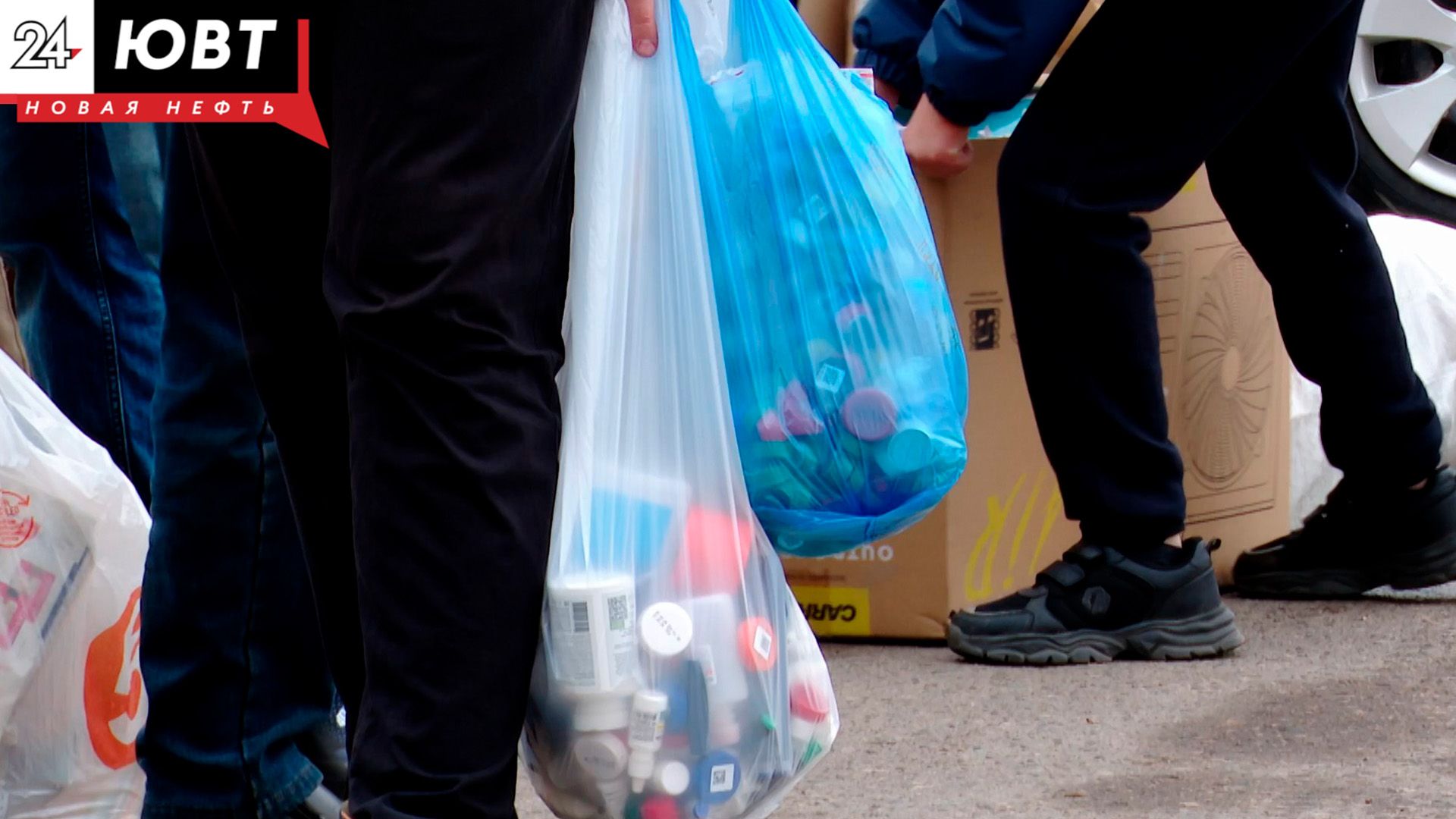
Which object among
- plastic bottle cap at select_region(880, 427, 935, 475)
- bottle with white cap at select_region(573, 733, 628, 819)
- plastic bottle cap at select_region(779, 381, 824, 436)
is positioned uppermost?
plastic bottle cap at select_region(779, 381, 824, 436)

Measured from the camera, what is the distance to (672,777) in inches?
54.5

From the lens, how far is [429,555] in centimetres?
133

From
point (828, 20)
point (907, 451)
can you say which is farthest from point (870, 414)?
point (828, 20)

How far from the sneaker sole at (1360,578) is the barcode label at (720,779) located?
67.3 inches

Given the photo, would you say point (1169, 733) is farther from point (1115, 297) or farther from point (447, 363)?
point (447, 363)

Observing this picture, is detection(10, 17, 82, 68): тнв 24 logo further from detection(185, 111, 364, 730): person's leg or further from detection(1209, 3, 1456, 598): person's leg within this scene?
detection(1209, 3, 1456, 598): person's leg

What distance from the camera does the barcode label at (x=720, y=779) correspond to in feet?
4.59

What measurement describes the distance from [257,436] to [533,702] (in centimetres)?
56

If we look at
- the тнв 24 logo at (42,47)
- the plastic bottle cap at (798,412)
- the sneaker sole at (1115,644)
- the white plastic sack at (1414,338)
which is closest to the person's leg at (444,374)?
the plastic bottle cap at (798,412)

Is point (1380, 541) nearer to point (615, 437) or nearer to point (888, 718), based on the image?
point (888, 718)

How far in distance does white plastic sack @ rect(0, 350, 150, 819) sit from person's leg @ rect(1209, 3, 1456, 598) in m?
1.67

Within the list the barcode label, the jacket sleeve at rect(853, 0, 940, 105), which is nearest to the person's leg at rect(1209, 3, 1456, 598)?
the jacket sleeve at rect(853, 0, 940, 105)

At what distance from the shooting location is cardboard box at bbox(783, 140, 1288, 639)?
2.71 m

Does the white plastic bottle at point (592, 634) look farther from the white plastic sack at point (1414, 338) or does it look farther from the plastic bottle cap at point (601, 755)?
the white plastic sack at point (1414, 338)
